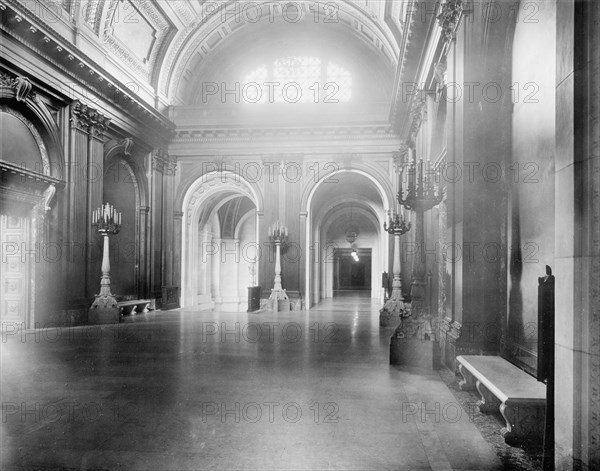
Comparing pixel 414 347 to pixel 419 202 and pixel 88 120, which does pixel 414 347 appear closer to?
pixel 419 202

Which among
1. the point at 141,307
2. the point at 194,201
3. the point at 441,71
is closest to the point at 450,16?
the point at 441,71

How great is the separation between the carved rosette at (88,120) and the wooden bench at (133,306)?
4.57 metres

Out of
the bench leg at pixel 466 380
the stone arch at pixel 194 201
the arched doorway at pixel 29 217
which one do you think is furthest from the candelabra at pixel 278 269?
the bench leg at pixel 466 380

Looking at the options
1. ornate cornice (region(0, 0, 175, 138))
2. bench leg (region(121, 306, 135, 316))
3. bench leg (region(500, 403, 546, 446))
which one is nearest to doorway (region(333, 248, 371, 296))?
bench leg (region(121, 306, 135, 316))

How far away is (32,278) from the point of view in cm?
1002

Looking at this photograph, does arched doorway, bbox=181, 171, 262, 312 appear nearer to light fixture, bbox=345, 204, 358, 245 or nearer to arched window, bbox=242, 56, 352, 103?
arched window, bbox=242, 56, 352, 103

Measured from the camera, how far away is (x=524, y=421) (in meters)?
3.47

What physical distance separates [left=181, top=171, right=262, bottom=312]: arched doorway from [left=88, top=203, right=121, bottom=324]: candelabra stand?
5.19 m

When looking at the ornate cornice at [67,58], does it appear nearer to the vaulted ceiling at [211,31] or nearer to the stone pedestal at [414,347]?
the vaulted ceiling at [211,31]

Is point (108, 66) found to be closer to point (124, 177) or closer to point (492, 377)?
point (124, 177)

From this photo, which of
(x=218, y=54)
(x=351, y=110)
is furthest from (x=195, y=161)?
(x=351, y=110)

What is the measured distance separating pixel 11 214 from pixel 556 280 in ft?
33.1

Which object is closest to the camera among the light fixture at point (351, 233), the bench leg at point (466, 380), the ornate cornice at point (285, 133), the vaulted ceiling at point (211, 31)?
the bench leg at point (466, 380)

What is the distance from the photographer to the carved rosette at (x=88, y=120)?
11.0m
